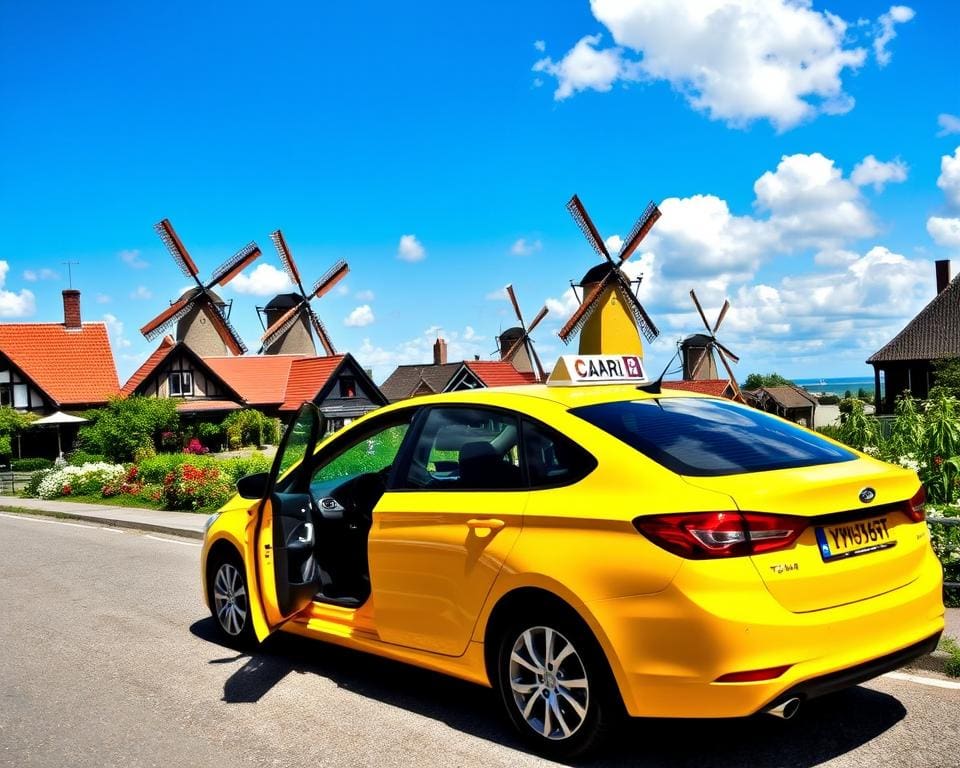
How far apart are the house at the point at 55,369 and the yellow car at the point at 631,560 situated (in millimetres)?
48538

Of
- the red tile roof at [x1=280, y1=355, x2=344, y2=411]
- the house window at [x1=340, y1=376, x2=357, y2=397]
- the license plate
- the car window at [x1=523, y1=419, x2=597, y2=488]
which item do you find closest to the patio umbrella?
the red tile roof at [x1=280, y1=355, x2=344, y2=411]

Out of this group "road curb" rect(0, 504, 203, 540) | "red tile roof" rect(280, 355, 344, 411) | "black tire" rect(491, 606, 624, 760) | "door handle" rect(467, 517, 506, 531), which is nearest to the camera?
"black tire" rect(491, 606, 624, 760)

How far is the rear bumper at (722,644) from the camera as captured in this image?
12.9ft

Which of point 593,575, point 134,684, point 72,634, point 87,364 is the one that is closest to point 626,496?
point 593,575

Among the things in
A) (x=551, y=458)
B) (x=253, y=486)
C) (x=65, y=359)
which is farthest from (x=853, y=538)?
(x=65, y=359)

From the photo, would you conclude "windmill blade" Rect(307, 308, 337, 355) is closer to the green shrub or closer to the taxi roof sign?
the green shrub

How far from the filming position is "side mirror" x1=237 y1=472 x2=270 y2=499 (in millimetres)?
6352

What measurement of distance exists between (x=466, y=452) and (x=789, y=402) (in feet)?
310

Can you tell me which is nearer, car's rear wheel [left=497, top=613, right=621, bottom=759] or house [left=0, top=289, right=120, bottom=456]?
car's rear wheel [left=497, top=613, right=621, bottom=759]

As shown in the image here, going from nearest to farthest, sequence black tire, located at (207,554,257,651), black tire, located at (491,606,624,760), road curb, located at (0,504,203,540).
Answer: black tire, located at (491,606,624,760)
black tire, located at (207,554,257,651)
road curb, located at (0,504,203,540)

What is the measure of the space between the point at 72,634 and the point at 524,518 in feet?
16.5

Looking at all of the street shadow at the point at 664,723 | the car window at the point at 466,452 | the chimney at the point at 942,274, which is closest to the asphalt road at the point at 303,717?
the street shadow at the point at 664,723

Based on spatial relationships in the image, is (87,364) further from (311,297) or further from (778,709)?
(778,709)

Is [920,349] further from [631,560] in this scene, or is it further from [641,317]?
[631,560]
